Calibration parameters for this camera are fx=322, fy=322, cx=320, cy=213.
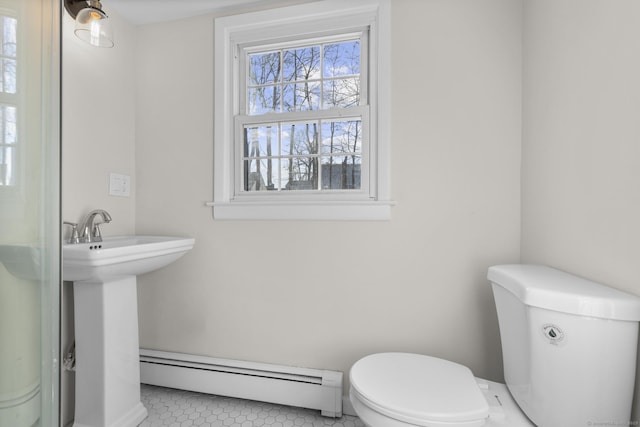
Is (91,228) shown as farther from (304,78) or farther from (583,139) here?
(583,139)

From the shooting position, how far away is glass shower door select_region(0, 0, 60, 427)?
0.41 m

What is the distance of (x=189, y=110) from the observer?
6.07ft

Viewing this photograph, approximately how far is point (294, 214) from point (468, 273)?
0.89 m

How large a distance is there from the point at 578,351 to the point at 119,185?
6.95ft

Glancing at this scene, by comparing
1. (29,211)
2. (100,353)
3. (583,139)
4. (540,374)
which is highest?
(583,139)

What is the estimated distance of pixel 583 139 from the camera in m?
1.05

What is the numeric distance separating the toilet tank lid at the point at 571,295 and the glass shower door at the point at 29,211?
3.57 ft

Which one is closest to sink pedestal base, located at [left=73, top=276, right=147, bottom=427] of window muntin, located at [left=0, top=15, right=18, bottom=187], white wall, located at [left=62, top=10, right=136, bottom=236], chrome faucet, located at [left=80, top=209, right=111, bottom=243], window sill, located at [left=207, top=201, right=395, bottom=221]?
chrome faucet, located at [left=80, top=209, right=111, bottom=243]

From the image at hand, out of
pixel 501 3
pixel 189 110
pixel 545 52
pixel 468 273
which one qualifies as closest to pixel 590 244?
pixel 468 273

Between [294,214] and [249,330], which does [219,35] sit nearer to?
[294,214]

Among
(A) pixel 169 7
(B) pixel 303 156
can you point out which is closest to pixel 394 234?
(B) pixel 303 156

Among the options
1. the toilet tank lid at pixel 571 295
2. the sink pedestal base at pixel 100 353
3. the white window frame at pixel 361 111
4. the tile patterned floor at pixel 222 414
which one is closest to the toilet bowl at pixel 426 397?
the toilet tank lid at pixel 571 295

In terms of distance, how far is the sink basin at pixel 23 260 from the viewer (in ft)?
1.35

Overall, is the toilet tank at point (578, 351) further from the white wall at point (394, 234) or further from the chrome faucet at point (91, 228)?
the chrome faucet at point (91, 228)
